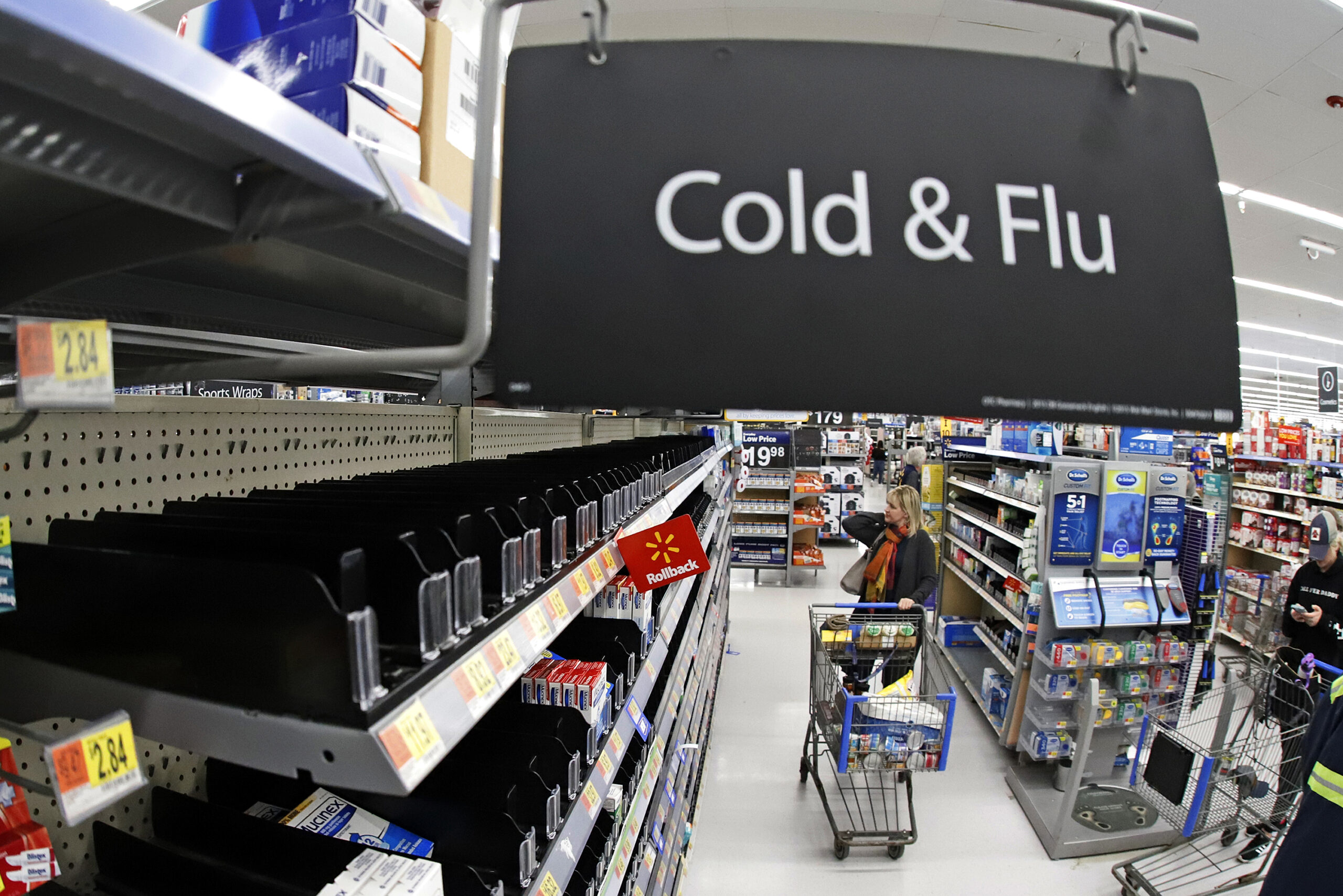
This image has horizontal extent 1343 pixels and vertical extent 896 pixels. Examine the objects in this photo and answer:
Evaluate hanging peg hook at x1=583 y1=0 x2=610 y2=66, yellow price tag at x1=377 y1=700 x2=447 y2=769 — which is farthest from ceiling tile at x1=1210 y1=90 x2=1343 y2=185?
yellow price tag at x1=377 y1=700 x2=447 y2=769

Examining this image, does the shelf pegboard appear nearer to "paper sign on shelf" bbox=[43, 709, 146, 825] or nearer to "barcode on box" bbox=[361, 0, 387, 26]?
"paper sign on shelf" bbox=[43, 709, 146, 825]

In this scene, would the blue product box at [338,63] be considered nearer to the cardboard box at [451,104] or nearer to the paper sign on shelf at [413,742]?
the cardboard box at [451,104]

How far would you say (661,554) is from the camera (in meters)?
1.47

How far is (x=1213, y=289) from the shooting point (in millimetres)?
738

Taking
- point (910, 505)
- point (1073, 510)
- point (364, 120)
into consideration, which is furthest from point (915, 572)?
point (364, 120)

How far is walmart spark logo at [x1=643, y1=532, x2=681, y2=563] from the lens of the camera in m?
1.46

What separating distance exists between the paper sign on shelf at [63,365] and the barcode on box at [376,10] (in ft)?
1.46

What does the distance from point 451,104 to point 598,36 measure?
0.24 metres

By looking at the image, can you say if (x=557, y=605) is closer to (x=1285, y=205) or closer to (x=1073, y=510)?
(x=1073, y=510)

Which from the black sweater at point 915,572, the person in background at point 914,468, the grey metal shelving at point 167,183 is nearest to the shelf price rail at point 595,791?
the grey metal shelving at point 167,183

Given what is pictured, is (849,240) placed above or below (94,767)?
above

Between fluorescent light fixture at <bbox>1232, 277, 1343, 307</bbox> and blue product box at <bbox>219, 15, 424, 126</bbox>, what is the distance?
12.3 meters

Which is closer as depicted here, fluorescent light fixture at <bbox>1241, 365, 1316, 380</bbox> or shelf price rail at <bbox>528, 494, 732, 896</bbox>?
shelf price rail at <bbox>528, 494, 732, 896</bbox>

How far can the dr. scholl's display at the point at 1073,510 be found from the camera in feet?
11.7
